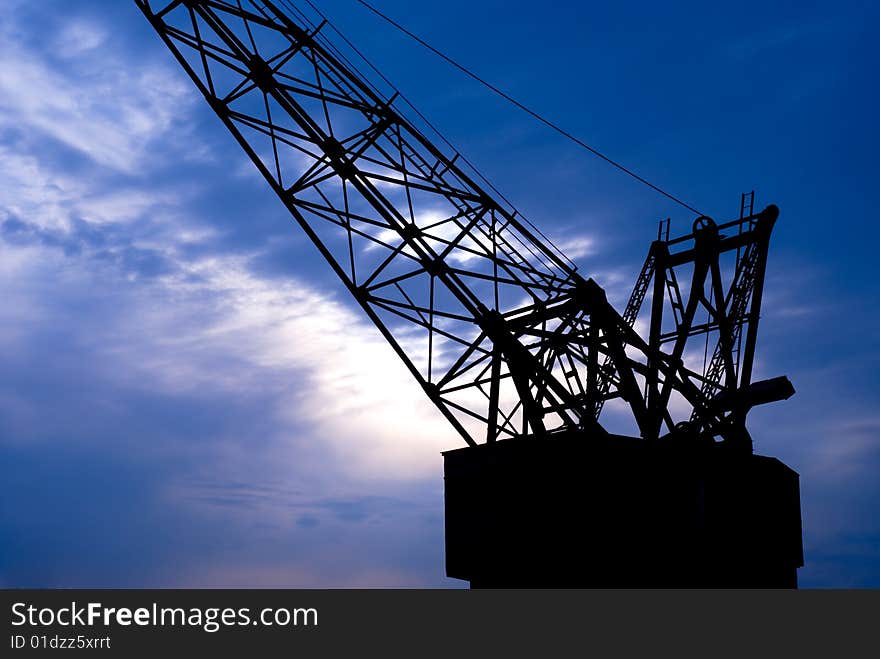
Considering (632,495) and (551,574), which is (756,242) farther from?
(551,574)

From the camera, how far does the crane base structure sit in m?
21.3

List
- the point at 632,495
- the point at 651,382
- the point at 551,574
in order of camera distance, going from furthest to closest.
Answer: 1. the point at 651,382
2. the point at 632,495
3. the point at 551,574

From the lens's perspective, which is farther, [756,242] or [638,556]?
[756,242]

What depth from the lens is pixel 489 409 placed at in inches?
920

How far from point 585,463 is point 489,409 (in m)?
2.87

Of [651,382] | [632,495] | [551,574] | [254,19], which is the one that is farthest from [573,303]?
[254,19]

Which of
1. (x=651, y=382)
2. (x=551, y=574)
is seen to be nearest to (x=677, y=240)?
(x=651, y=382)

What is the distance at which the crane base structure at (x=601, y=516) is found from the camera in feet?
69.9

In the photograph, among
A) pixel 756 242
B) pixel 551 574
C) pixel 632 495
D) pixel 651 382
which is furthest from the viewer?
pixel 756 242

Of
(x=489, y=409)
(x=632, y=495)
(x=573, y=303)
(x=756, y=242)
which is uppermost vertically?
(x=756, y=242)

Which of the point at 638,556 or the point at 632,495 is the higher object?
the point at 632,495

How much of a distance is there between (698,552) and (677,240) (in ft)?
30.7

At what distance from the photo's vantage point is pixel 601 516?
21734 millimetres

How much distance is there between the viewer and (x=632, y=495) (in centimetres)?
2245
